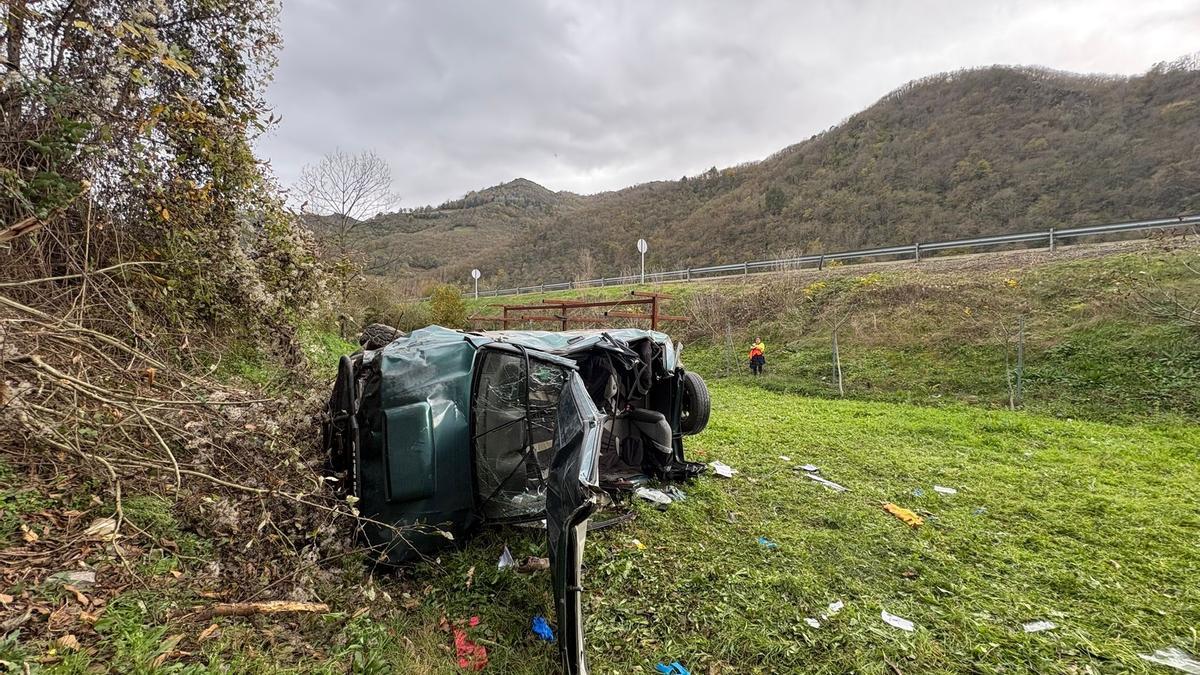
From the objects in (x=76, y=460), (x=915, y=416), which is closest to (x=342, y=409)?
(x=76, y=460)

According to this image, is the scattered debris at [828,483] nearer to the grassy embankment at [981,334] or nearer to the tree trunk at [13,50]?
the grassy embankment at [981,334]

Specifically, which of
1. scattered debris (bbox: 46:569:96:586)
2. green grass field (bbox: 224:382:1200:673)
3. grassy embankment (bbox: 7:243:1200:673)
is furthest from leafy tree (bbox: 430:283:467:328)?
scattered debris (bbox: 46:569:96:586)

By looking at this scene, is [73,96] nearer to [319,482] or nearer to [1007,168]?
[319,482]

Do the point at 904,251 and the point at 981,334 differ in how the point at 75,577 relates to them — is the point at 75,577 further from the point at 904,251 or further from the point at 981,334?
the point at 904,251

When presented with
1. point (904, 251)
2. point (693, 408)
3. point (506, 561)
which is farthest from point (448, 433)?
point (904, 251)

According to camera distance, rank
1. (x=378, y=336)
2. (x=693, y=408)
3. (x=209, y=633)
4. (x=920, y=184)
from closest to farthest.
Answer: (x=209, y=633) < (x=693, y=408) < (x=378, y=336) < (x=920, y=184)

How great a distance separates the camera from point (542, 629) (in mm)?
2467

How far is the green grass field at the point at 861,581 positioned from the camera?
230cm

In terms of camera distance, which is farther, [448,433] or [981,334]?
[981,334]

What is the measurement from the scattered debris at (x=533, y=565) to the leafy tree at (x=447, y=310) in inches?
594

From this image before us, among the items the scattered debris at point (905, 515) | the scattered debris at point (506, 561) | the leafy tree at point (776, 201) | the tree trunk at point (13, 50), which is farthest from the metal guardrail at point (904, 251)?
the tree trunk at point (13, 50)

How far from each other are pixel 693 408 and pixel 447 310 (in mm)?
14677

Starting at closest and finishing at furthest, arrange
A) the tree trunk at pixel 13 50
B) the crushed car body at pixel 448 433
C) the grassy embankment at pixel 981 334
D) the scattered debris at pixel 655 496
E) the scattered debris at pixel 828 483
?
the crushed car body at pixel 448 433 → the tree trunk at pixel 13 50 → the scattered debris at pixel 655 496 → the scattered debris at pixel 828 483 → the grassy embankment at pixel 981 334

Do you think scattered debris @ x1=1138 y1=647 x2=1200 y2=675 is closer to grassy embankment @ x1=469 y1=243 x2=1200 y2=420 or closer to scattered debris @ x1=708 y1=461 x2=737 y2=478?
scattered debris @ x1=708 y1=461 x2=737 y2=478
